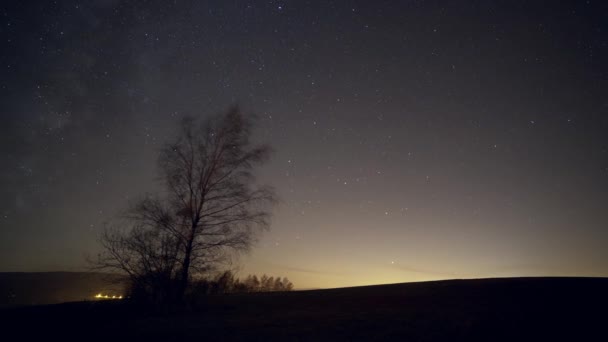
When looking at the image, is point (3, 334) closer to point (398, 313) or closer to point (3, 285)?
point (398, 313)

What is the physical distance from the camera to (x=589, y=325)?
6848mm

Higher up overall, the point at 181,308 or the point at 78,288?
the point at 181,308

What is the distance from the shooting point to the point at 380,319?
27.9 ft

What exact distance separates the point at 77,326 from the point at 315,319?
7307 mm

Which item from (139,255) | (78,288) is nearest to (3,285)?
(78,288)

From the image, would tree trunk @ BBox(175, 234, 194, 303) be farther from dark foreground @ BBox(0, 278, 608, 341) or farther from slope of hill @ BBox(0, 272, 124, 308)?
slope of hill @ BBox(0, 272, 124, 308)

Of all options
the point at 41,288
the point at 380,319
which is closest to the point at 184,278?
the point at 380,319

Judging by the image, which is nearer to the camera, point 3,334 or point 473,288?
point 3,334

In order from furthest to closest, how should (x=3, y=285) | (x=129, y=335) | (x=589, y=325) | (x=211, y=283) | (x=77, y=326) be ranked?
(x=3, y=285) → (x=211, y=283) → (x=77, y=326) → (x=129, y=335) → (x=589, y=325)

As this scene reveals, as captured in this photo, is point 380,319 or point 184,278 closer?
point 380,319

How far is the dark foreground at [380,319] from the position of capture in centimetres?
690

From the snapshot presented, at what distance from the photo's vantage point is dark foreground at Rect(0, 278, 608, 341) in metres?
6.90

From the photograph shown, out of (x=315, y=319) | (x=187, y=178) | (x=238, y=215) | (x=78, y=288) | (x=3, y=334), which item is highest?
(x=187, y=178)

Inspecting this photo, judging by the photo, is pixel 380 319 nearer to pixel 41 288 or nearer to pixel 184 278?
pixel 184 278
